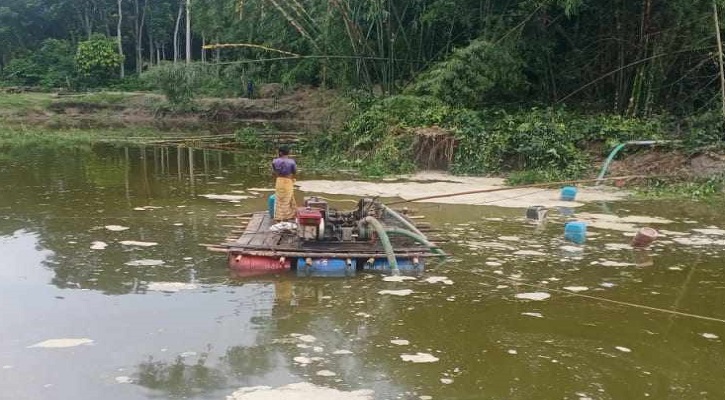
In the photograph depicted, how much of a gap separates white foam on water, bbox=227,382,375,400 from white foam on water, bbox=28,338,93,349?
151 centimetres

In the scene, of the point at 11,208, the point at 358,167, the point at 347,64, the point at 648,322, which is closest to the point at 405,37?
the point at 347,64

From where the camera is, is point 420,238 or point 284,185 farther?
point 284,185

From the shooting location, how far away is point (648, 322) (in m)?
5.82

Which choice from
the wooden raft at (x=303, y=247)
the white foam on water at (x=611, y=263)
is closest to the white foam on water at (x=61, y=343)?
the wooden raft at (x=303, y=247)

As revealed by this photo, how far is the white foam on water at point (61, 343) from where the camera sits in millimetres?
5148

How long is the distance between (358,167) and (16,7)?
37371 mm

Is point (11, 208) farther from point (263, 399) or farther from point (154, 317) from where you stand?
point (263, 399)

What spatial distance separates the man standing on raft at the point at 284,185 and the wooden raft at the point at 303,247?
46cm

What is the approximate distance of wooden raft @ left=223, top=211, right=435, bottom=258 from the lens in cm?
713

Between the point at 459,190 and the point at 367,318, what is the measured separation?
280 inches

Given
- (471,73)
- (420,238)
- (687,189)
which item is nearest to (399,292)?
(420,238)

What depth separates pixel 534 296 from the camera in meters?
6.47

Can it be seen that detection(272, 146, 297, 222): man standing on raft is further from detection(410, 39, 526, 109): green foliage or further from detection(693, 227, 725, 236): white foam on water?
detection(410, 39, 526, 109): green foliage

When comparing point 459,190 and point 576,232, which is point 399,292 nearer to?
point 576,232
